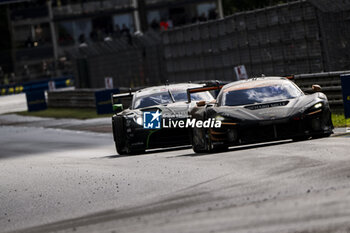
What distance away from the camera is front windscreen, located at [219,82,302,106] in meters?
14.6

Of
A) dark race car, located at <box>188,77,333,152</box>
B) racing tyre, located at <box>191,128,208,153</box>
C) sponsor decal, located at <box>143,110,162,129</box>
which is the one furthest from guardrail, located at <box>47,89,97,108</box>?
dark race car, located at <box>188,77,333,152</box>

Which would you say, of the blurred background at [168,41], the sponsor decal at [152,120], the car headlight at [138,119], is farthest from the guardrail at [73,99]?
the sponsor decal at [152,120]

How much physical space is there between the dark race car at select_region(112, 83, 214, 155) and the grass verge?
657 inches

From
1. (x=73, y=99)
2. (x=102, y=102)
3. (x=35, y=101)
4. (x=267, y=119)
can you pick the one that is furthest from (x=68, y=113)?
(x=267, y=119)

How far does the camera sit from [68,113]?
39594 mm

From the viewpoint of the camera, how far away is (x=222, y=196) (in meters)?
9.17

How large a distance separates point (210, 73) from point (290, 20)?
670 cm

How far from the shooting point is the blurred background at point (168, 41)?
891 inches

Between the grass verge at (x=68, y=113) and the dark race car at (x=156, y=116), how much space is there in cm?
1669

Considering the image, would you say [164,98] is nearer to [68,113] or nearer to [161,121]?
[161,121]

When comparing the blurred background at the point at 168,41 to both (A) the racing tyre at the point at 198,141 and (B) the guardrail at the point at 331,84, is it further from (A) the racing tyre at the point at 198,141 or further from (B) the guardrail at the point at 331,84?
(A) the racing tyre at the point at 198,141

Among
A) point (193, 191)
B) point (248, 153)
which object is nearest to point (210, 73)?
point (248, 153)

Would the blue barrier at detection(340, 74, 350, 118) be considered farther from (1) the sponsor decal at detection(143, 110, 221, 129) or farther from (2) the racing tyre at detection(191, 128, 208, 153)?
(2) the racing tyre at detection(191, 128, 208, 153)

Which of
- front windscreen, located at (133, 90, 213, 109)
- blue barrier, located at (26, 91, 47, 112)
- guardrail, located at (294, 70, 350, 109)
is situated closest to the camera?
front windscreen, located at (133, 90, 213, 109)
